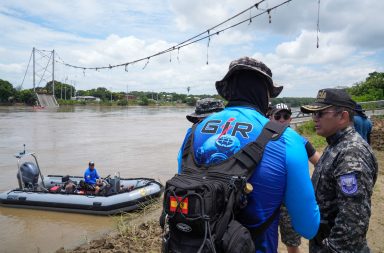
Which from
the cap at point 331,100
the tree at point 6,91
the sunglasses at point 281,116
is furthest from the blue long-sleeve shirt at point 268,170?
the tree at point 6,91

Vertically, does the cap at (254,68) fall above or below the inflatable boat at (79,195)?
above

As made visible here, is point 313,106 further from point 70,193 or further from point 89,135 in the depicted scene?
point 89,135

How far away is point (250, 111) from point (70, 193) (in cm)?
977

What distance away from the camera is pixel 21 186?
11.2 meters

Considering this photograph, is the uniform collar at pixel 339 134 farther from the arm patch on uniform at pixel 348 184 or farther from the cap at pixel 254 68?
the cap at pixel 254 68

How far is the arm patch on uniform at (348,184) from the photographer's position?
6.33ft

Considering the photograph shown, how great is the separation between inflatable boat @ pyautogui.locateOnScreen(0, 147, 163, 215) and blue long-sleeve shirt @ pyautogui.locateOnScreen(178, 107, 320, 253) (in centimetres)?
804

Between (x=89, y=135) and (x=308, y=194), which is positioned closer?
(x=308, y=194)

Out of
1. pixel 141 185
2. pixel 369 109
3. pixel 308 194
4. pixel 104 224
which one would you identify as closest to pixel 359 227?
pixel 308 194

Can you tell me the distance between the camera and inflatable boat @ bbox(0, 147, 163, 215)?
9922mm

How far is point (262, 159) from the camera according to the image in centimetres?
154

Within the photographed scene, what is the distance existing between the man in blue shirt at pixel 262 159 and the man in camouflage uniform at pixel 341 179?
0.37m

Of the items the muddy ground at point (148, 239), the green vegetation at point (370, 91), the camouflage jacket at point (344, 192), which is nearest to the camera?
the camouflage jacket at point (344, 192)

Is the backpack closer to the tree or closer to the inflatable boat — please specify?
the inflatable boat
